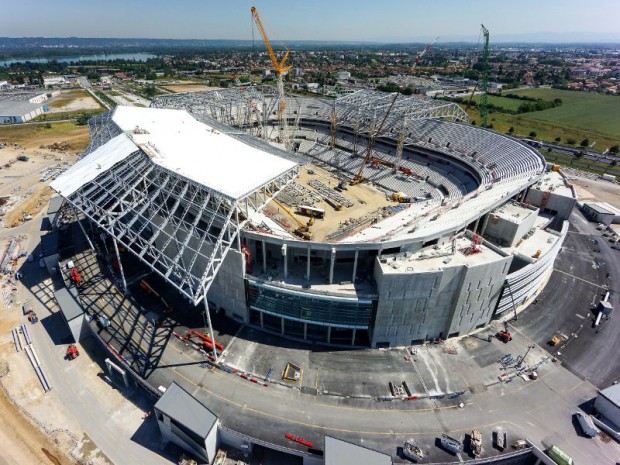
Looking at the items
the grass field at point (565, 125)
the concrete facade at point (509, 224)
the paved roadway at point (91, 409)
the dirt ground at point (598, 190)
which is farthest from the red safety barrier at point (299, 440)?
the grass field at point (565, 125)

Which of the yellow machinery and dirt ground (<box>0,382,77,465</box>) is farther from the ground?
the yellow machinery

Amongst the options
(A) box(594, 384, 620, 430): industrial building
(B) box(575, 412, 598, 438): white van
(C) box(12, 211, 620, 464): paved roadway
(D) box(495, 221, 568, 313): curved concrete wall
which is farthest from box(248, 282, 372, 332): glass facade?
(A) box(594, 384, 620, 430): industrial building

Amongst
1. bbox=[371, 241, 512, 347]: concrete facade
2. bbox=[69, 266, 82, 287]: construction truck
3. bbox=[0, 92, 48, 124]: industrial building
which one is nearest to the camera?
bbox=[371, 241, 512, 347]: concrete facade

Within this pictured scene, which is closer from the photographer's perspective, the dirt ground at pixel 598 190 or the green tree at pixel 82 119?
the dirt ground at pixel 598 190

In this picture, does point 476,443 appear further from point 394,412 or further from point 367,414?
point 367,414

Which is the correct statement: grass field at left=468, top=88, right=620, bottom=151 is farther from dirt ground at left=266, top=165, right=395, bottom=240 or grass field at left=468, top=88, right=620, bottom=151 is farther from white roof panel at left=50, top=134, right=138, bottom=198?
white roof panel at left=50, top=134, right=138, bottom=198

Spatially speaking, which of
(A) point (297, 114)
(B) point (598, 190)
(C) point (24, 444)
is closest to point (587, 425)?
(C) point (24, 444)

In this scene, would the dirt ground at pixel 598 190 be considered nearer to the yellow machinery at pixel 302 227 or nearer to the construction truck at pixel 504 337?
the construction truck at pixel 504 337

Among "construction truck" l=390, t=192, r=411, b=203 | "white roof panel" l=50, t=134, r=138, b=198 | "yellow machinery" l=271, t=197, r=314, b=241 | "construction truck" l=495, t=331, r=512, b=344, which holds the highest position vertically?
"white roof panel" l=50, t=134, r=138, b=198
